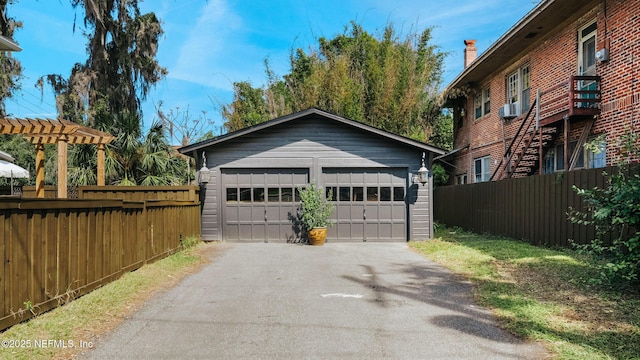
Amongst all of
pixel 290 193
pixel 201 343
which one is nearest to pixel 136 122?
pixel 290 193

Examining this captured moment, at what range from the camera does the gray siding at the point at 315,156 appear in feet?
39.2

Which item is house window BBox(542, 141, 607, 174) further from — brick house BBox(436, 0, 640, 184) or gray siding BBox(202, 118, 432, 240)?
gray siding BBox(202, 118, 432, 240)

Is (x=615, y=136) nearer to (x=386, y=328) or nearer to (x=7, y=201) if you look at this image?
(x=386, y=328)

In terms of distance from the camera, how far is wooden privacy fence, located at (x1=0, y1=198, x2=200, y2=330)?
4.12 metres

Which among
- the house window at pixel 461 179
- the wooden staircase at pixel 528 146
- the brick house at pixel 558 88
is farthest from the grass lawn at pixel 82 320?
the house window at pixel 461 179

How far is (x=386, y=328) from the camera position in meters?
4.41

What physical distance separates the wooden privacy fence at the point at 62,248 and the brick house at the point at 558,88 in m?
7.36

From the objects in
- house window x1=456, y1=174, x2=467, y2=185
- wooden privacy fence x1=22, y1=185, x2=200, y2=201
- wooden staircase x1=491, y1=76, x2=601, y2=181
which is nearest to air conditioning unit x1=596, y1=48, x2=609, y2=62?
wooden staircase x1=491, y1=76, x2=601, y2=181

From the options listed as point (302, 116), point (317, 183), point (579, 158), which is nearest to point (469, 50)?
point (579, 158)

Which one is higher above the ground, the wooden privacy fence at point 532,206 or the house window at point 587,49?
the house window at point 587,49

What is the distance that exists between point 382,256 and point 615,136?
585 cm

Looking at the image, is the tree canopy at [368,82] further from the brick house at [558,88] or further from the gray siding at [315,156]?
the gray siding at [315,156]

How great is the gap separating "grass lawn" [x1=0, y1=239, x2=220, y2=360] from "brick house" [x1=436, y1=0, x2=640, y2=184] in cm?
696

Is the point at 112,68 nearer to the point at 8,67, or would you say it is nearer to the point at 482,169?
the point at 8,67
